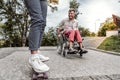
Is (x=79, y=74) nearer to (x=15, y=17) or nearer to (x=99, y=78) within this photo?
(x=99, y=78)

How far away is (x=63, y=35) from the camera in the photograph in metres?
7.10

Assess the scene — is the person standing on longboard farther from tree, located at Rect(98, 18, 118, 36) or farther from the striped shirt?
tree, located at Rect(98, 18, 118, 36)

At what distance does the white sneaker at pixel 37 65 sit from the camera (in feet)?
9.86

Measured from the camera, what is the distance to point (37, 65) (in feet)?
9.95

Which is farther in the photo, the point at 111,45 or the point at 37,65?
the point at 111,45

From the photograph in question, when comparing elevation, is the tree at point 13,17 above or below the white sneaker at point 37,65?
above

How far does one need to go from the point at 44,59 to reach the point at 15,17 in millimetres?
25608

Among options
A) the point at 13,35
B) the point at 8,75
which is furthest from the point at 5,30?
the point at 8,75

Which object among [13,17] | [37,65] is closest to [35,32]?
[37,65]

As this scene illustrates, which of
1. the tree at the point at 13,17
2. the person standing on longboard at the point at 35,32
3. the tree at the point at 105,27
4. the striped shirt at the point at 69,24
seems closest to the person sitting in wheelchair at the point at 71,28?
the striped shirt at the point at 69,24

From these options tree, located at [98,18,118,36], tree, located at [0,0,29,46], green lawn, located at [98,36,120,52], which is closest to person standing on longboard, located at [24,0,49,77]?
green lawn, located at [98,36,120,52]

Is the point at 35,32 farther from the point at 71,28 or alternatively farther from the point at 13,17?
the point at 13,17

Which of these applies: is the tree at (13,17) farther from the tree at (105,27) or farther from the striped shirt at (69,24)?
the tree at (105,27)

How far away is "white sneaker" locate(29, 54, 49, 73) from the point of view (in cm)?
300
